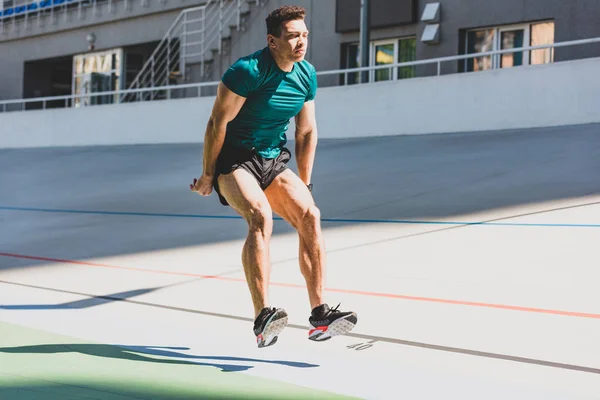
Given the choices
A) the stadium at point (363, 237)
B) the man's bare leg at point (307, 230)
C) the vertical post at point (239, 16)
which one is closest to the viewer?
the stadium at point (363, 237)

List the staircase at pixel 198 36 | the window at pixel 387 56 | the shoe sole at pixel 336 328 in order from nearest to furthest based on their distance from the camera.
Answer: the shoe sole at pixel 336 328, the window at pixel 387 56, the staircase at pixel 198 36

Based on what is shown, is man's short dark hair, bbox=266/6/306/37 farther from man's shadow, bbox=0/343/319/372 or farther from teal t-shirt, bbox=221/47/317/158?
man's shadow, bbox=0/343/319/372

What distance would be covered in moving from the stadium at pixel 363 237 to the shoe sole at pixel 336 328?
0.11 meters

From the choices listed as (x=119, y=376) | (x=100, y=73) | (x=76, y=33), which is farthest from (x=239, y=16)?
(x=119, y=376)

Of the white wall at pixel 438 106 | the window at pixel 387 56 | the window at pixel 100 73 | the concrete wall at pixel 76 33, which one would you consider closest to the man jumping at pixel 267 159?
the white wall at pixel 438 106

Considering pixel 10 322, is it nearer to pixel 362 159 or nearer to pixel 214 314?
pixel 214 314

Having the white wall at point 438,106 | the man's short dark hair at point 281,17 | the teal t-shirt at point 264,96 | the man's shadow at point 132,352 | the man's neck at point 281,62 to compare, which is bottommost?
the man's shadow at point 132,352

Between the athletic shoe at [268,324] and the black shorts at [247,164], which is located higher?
the black shorts at [247,164]

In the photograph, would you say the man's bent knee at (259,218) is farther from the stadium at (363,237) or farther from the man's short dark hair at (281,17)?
the man's short dark hair at (281,17)

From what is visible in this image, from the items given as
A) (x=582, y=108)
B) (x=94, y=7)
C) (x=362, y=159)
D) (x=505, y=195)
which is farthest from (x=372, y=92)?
(x=94, y=7)

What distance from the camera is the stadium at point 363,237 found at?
153 inches

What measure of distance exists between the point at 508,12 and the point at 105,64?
1820cm

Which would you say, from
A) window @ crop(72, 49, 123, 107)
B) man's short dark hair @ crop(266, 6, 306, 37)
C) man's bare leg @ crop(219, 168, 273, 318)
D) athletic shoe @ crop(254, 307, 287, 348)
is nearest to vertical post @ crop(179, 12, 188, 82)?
window @ crop(72, 49, 123, 107)

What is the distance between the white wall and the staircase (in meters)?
4.80
